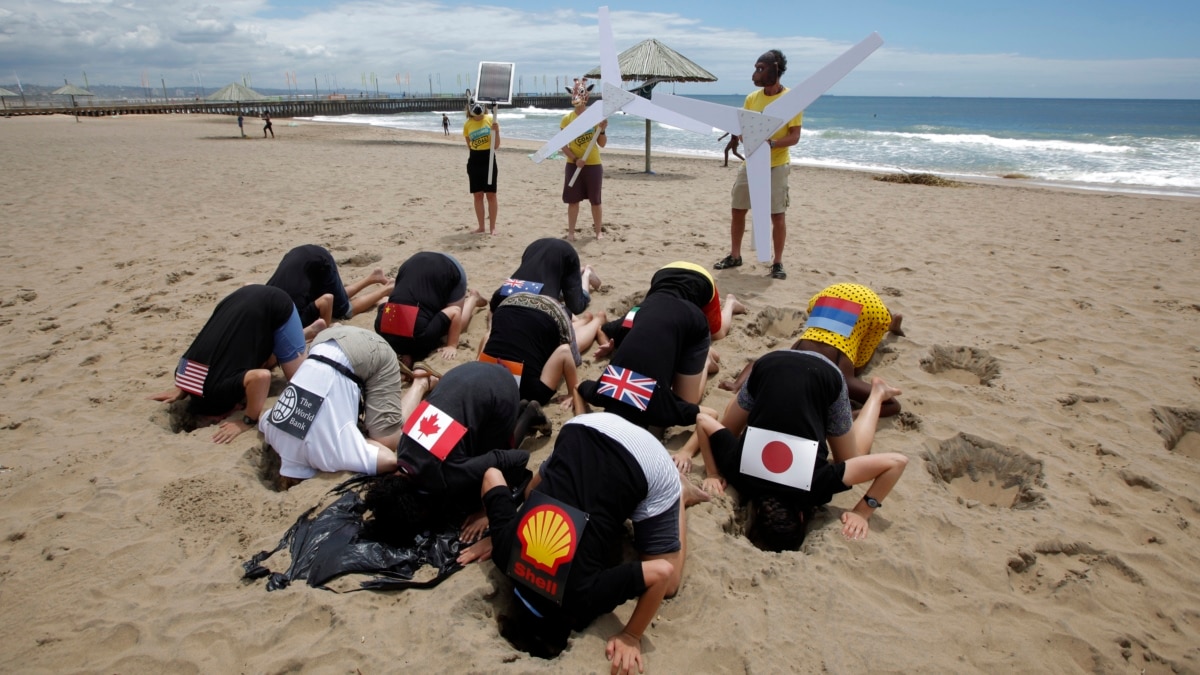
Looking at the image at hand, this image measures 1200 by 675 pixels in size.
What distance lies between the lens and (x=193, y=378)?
3.27 metres

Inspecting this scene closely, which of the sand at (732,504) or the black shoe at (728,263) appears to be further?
the black shoe at (728,263)

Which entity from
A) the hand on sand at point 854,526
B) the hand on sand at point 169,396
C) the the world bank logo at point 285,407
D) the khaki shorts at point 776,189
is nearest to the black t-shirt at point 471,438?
the the world bank logo at point 285,407

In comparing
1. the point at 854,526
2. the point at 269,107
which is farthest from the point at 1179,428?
the point at 269,107

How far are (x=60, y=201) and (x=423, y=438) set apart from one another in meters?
9.68

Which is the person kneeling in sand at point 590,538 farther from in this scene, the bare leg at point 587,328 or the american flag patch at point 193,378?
the american flag patch at point 193,378

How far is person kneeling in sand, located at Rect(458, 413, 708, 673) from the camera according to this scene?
2.07 meters

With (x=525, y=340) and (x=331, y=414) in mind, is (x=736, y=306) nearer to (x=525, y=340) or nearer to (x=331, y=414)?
(x=525, y=340)

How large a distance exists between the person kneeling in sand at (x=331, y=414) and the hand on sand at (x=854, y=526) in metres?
2.19

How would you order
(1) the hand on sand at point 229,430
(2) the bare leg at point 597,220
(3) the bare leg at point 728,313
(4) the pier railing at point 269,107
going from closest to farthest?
(1) the hand on sand at point 229,430, (3) the bare leg at point 728,313, (2) the bare leg at point 597,220, (4) the pier railing at point 269,107

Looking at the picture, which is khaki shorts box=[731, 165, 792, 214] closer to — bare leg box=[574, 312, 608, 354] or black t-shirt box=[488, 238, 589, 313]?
black t-shirt box=[488, 238, 589, 313]

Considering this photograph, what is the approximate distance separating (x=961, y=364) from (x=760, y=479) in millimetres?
2389

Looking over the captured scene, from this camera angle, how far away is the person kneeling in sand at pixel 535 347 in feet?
11.3

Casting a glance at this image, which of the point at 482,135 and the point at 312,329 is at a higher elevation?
the point at 482,135

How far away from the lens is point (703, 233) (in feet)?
24.5
